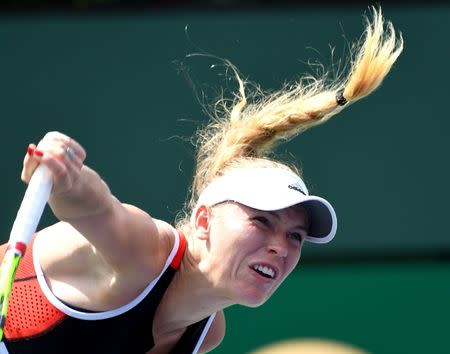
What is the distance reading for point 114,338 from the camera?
3.00 m

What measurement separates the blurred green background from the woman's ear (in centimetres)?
182

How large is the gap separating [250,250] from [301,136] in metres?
2.12

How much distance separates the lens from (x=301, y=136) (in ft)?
16.2

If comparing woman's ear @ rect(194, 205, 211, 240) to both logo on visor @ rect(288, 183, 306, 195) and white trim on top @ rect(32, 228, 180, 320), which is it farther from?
logo on visor @ rect(288, 183, 306, 195)

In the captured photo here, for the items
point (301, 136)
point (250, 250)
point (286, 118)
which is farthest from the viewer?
point (301, 136)

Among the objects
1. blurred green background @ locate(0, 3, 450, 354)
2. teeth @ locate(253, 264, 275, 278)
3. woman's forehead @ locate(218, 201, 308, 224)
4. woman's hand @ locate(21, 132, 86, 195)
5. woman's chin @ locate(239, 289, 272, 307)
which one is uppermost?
woman's hand @ locate(21, 132, 86, 195)

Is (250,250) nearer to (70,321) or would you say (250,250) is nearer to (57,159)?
(70,321)

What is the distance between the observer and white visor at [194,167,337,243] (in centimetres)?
288

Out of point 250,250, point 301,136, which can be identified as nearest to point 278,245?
point 250,250

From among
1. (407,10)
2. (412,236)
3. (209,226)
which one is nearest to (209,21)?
(407,10)

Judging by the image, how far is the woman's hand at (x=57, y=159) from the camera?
2414 mm

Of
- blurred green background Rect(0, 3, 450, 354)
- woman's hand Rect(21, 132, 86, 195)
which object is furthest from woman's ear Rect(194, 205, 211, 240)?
blurred green background Rect(0, 3, 450, 354)

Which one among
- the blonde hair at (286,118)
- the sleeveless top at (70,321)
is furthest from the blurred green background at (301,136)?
the sleeveless top at (70,321)

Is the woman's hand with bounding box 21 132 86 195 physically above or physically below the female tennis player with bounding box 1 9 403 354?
above
